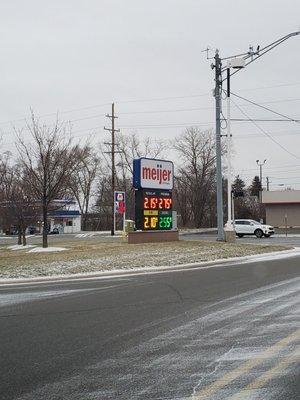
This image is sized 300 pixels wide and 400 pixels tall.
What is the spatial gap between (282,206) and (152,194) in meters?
44.1

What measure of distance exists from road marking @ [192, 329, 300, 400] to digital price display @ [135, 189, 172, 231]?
19.0 m

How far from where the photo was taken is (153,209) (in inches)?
1048

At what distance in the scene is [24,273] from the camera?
52.1 ft

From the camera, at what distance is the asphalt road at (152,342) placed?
5016 millimetres

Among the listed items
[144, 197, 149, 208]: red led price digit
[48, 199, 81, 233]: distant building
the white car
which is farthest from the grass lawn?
[48, 199, 81, 233]: distant building

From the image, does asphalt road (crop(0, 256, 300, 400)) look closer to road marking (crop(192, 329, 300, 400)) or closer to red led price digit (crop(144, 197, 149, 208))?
road marking (crop(192, 329, 300, 400))

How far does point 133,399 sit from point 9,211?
34.4m

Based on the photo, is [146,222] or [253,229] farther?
[253,229]

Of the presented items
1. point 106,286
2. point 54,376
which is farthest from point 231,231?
point 54,376

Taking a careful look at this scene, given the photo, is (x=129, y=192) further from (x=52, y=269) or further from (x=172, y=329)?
(x=172, y=329)

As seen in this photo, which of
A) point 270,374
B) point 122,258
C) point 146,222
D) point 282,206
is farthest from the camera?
point 282,206

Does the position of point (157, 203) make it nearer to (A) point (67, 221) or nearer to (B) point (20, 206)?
(B) point (20, 206)

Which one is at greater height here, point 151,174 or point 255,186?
point 255,186

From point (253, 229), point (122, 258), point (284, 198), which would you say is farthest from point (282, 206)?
point (122, 258)
